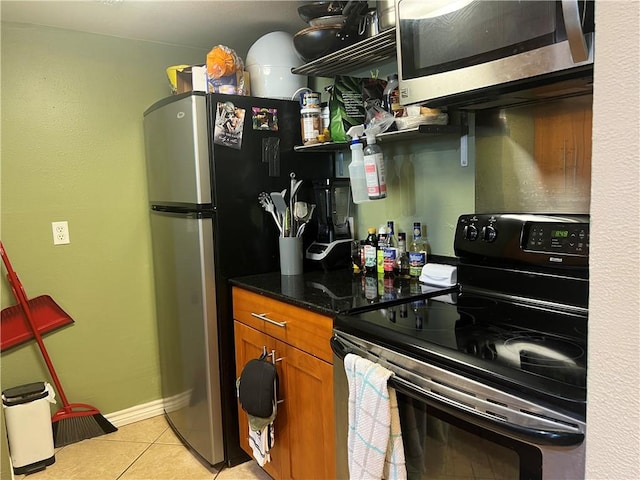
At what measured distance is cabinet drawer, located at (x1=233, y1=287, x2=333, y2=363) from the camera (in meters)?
1.56

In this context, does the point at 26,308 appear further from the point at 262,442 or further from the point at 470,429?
the point at 470,429

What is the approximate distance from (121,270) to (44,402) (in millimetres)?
724

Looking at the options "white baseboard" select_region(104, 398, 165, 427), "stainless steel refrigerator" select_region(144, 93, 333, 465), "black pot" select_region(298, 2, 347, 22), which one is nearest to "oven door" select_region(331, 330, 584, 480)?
"stainless steel refrigerator" select_region(144, 93, 333, 465)

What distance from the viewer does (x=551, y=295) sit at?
1.37 metres

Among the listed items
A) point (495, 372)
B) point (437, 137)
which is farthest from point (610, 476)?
point (437, 137)

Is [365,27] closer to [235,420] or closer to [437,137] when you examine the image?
[437,137]

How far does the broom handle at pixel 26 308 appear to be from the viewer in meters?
2.27

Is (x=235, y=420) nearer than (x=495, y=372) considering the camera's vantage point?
No

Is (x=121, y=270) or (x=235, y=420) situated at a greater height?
(x=121, y=270)

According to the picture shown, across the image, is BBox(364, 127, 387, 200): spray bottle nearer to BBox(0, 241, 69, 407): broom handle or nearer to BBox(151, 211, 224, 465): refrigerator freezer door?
BBox(151, 211, 224, 465): refrigerator freezer door

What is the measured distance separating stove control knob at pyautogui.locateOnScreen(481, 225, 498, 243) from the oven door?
0.54 m

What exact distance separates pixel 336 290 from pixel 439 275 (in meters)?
0.37

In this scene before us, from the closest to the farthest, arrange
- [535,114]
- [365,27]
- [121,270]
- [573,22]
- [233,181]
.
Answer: [573,22] < [535,114] < [365,27] < [233,181] < [121,270]

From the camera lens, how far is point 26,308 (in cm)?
231
